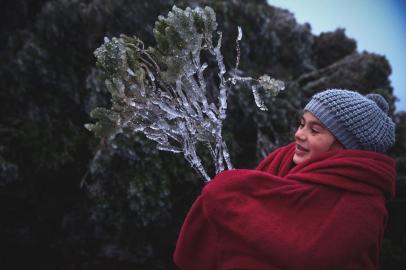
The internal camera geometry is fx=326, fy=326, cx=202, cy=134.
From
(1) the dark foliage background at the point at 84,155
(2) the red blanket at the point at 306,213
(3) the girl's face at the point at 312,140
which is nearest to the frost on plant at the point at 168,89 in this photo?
(3) the girl's face at the point at 312,140

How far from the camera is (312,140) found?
68.9 inches

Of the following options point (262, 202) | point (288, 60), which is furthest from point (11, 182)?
point (288, 60)

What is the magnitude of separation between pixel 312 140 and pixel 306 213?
1.48 feet

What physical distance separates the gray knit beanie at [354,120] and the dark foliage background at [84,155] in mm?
3190

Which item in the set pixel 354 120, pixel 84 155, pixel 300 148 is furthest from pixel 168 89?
pixel 84 155

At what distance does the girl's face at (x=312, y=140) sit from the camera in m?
1.71

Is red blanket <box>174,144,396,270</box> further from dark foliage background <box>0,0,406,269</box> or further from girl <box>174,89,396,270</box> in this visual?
dark foliage background <box>0,0,406,269</box>

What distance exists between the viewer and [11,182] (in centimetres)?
461

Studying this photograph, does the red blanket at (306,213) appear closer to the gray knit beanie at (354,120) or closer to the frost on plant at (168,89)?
the gray knit beanie at (354,120)

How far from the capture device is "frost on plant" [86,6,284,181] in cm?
191

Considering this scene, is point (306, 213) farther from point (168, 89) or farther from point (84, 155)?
point (84, 155)

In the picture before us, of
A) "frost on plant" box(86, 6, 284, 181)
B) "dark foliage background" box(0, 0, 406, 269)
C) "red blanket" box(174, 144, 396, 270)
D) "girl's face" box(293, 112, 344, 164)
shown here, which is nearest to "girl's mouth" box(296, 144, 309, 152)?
"girl's face" box(293, 112, 344, 164)

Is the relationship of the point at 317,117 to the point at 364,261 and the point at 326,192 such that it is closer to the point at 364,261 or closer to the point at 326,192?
the point at 326,192

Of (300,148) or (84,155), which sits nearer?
(300,148)
